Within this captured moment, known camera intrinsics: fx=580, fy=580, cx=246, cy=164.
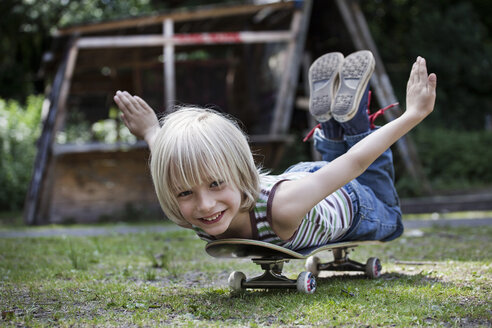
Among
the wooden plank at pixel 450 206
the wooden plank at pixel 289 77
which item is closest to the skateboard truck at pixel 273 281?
the wooden plank at pixel 450 206

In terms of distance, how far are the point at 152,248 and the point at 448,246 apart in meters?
2.54

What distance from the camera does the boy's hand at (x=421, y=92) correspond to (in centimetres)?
279

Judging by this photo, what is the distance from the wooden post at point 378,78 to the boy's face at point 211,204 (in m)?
7.78

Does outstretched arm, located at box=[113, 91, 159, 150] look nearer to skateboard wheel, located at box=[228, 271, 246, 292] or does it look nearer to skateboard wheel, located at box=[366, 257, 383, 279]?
skateboard wheel, located at box=[228, 271, 246, 292]

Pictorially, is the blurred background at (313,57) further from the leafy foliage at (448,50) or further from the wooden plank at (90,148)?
the wooden plank at (90,148)

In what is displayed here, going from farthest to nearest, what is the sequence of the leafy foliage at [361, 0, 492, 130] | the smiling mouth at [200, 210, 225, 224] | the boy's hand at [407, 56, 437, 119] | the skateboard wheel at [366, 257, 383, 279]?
the leafy foliage at [361, 0, 492, 130], the skateboard wheel at [366, 257, 383, 279], the boy's hand at [407, 56, 437, 119], the smiling mouth at [200, 210, 225, 224]

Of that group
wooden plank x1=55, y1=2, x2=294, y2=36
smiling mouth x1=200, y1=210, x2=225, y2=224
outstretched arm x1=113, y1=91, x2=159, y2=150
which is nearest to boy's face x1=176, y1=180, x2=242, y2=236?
smiling mouth x1=200, y1=210, x2=225, y2=224

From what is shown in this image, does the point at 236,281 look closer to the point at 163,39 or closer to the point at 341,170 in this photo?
the point at 341,170

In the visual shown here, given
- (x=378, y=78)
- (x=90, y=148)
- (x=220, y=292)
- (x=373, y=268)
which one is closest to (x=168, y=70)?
(x=90, y=148)

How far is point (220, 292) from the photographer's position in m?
3.02

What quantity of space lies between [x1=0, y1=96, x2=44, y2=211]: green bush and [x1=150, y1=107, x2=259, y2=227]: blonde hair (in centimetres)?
1093

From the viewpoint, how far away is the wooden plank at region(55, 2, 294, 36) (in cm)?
891

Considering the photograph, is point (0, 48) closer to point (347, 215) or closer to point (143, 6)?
point (143, 6)

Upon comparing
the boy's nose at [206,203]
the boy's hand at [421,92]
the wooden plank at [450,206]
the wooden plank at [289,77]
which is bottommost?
the wooden plank at [450,206]
